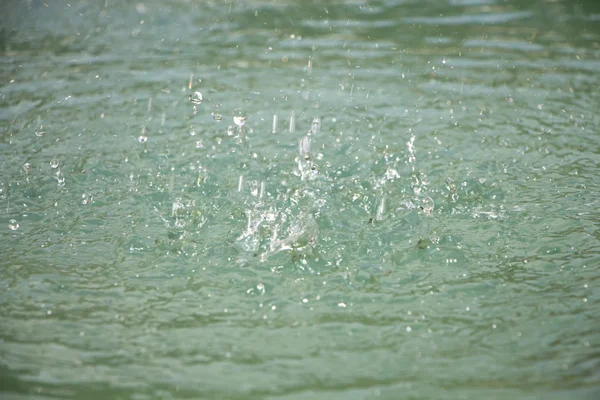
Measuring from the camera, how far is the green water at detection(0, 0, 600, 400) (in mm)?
2988

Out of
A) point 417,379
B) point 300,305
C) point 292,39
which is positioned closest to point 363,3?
point 292,39

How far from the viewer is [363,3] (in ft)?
26.5

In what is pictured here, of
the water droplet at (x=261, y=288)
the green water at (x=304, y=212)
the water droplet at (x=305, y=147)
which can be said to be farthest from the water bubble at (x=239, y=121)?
the water droplet at (x=261, y=288)

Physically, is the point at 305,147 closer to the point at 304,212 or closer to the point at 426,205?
the point at 304,212

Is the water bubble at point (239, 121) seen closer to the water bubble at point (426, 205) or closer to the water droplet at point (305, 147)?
the water droplet at point (305, 147)

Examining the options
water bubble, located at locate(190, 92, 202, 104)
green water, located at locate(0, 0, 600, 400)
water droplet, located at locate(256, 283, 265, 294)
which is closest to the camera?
green water, located at locate(0, 0, 600, 400)

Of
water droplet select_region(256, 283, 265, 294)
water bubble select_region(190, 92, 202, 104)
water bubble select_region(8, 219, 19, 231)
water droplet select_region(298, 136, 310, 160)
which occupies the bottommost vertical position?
water droplet select_region(256, 283, 265, 294)

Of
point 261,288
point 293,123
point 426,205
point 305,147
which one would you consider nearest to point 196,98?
point 293,123

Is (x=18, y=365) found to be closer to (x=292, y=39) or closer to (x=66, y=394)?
(x=66, y=394)

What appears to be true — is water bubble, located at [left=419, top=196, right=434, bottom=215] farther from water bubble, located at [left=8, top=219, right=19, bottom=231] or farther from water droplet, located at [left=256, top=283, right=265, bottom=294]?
water bubble, located at [left=8, top=219, right=19, bottom=231]

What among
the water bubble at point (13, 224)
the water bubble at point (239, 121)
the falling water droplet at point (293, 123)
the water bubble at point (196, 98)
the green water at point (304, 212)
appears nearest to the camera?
the green water at point (304, 212)

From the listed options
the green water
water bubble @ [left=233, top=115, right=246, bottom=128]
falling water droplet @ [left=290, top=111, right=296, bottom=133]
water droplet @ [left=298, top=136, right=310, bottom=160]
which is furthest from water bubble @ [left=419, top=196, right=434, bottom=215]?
water bubble @ [left=233, top=115, right=246, bottom=128]

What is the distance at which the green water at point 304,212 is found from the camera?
118 inches

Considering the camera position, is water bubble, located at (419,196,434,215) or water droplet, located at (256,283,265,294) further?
water bubble, located at (419,196,434,215)
